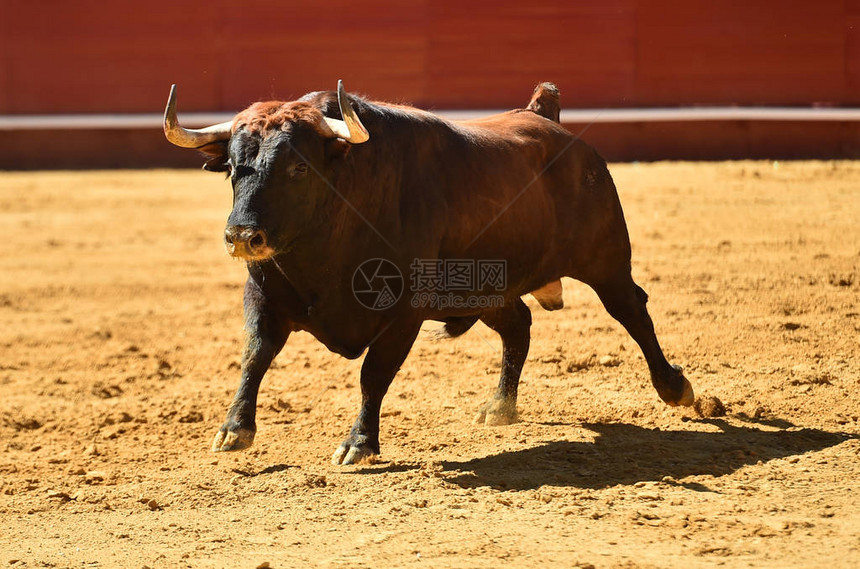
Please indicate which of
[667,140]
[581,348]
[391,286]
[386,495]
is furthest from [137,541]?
[667,140]

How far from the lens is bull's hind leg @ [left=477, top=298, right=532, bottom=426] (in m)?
5.54

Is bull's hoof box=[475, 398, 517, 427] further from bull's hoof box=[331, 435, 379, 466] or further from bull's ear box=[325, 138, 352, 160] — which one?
bull's ear box=[325, 138, 352, 160]

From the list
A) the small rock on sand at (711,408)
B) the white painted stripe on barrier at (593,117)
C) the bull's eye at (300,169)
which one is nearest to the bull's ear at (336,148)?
the bull's eye at (300,169)

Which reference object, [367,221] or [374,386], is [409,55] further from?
[374,386]

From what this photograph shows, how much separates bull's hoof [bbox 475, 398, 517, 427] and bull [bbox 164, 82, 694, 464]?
43cm

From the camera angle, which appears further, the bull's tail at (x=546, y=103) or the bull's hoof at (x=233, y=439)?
the bull's tail at (x=546, y=103)

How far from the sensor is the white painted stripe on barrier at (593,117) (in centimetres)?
1243

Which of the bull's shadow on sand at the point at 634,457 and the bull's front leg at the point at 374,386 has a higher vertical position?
the bull's front leg at the point at 374,386

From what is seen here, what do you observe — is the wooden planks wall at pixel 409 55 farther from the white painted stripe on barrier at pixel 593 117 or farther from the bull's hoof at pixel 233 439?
the bull's hoof at pixel 233 439

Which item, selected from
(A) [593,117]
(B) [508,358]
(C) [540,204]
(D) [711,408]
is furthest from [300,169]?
(A) [593,117]

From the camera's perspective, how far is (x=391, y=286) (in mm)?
4688

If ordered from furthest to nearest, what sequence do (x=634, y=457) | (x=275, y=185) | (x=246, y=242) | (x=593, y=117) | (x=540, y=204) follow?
(x=593, y=117) < (x=540, y=204) < (x=634, y=457) < (x=275, y=185) < (x=246, y=242)

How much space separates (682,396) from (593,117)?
823 centimetres

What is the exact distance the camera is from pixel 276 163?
4395 millimetres
